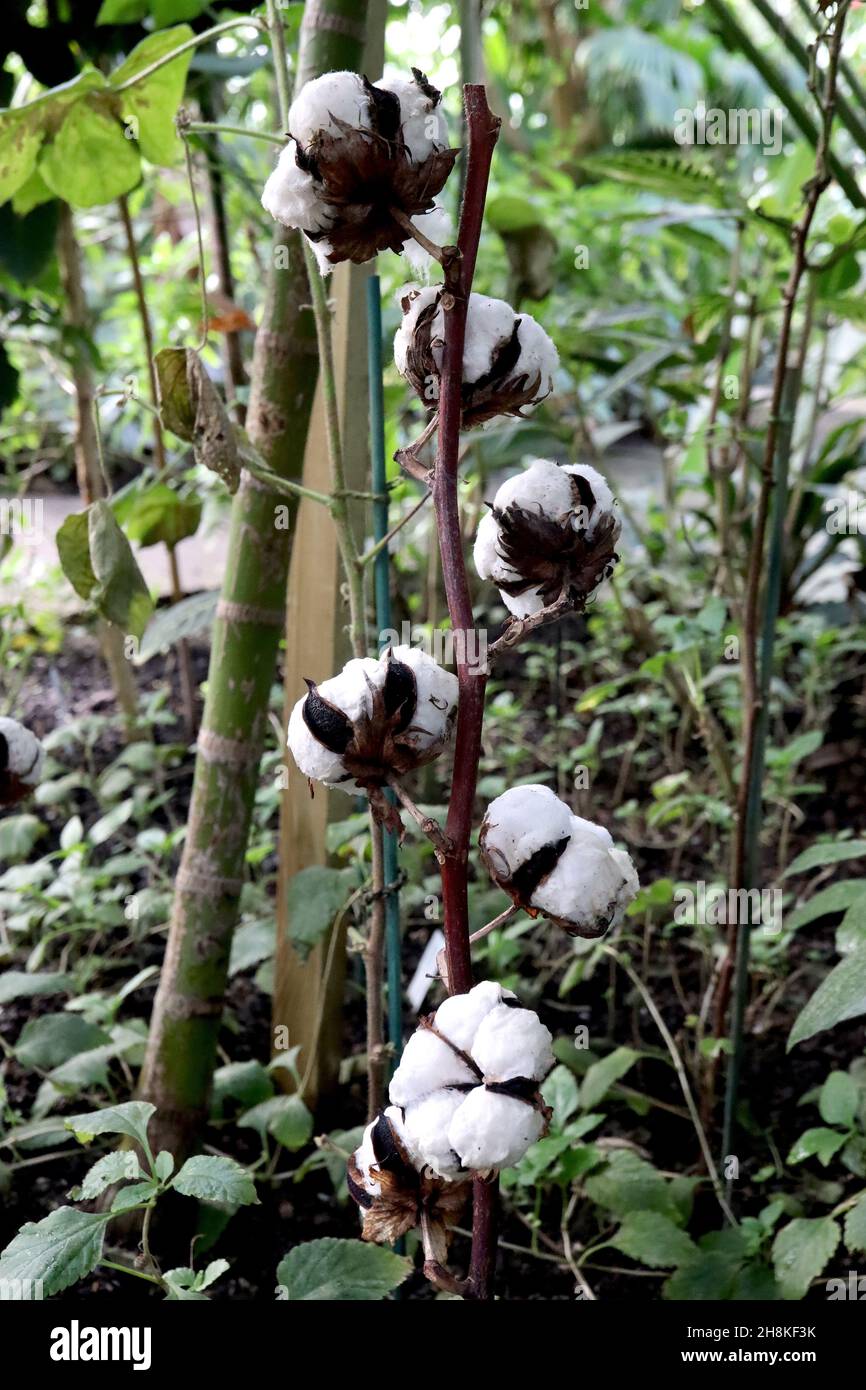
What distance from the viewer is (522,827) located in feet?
1.37

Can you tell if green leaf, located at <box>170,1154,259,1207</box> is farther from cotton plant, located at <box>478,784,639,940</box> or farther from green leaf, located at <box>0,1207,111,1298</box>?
cotton plant, located at <box>478,784,639,940</box>

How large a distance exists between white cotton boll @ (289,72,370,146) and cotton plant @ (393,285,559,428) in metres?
0.06

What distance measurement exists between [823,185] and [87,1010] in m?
0.93

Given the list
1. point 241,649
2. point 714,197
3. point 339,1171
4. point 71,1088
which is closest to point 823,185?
point 714,197

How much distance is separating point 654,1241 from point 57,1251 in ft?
1.44

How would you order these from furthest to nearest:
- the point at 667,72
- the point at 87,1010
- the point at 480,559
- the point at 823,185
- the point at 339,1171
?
the point at 667,72
the point at 87,1010
the point at 339,1171
the point at 823,185
the point at 480,559

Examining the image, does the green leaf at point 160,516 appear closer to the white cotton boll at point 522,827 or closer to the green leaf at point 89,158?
the green leaf at point 89,158

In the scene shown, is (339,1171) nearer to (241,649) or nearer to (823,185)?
(241,649)

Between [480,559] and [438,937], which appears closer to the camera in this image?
[480,559]

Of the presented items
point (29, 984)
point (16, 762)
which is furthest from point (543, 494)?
point (29, 984)

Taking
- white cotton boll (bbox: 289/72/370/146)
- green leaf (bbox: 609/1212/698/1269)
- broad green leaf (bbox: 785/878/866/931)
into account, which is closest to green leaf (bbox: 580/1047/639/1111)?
green leaf (bbox: 609/1212/698/1269)

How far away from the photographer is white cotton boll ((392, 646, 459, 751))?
17.1 inches
